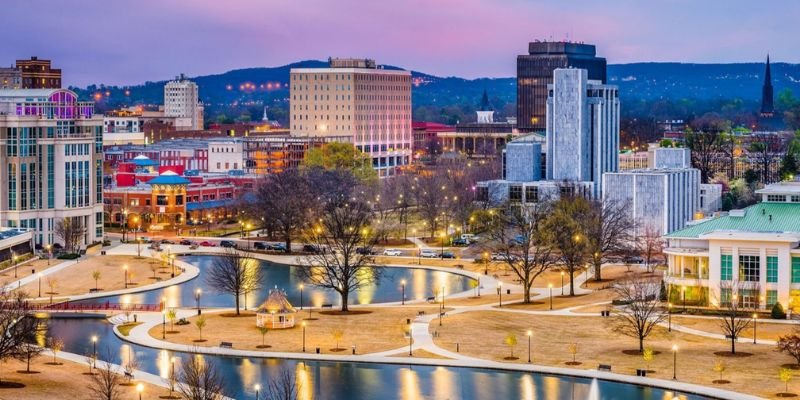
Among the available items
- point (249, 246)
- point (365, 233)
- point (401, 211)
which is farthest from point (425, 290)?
point (401, 211)

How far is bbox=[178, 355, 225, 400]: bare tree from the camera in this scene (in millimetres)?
67812

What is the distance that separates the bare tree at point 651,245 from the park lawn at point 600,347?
1302 inches

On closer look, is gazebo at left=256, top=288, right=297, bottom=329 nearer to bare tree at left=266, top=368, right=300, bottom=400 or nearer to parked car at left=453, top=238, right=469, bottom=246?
bare tree at left=266, top=368, right=300, bottom=400

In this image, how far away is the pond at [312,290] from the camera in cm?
11394

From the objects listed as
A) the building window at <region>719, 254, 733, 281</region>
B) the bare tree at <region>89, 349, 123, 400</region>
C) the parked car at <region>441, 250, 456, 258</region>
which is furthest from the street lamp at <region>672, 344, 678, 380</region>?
the parked car at <region>441, 250, 456, 258</region>

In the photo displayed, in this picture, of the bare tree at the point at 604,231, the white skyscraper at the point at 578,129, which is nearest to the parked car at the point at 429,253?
the bare tree at the point at 604,231

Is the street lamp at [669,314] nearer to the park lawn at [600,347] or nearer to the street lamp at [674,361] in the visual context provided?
the park lawn at [600,347]

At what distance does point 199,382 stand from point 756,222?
1977 inches

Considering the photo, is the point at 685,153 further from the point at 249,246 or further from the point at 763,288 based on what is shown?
the point at 763,288

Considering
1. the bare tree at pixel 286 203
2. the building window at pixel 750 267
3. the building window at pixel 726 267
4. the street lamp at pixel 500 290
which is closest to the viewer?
the building window at pixel 750 267

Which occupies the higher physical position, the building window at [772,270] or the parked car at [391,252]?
the building window at [772,270]

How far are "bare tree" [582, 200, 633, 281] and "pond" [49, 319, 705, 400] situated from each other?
41.0m

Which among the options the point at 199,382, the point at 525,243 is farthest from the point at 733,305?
the point at 199,382

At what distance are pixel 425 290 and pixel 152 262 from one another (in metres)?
30.3
